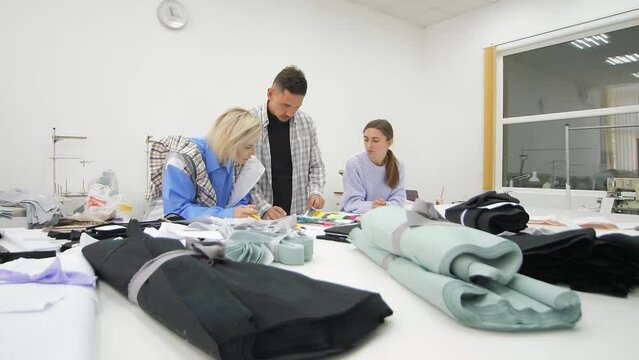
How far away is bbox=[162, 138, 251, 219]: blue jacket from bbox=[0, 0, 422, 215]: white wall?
1763 millimetres

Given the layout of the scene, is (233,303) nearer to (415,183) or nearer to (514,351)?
(514,351)

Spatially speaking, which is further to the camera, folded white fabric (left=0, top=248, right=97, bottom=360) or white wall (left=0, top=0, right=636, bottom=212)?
white wall (left=0, top=0, right=636, bottom=212)

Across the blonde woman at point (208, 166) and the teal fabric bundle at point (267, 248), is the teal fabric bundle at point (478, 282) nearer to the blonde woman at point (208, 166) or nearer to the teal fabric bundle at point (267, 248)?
the teal fabric bundle at point (267, 248)

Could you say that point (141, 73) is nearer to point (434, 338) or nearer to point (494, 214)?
point (494, 214)

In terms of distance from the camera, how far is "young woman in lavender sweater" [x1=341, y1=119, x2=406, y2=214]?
8.05 feet

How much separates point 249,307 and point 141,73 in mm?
3257

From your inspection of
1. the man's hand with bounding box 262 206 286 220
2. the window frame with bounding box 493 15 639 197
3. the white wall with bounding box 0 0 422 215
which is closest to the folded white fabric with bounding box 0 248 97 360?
the man's hand with bounding box 262 206 286 220

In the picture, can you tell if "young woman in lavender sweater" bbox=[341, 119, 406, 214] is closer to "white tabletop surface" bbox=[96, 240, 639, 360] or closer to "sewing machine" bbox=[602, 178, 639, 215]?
"sewing machine" bbox=[602, 178, 639, 215]

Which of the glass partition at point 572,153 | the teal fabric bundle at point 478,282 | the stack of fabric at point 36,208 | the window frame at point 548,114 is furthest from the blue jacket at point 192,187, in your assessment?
the glass partition at point 572,153

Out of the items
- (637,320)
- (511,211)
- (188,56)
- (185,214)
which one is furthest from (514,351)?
(188,56)

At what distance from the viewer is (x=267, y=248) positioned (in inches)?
34.2

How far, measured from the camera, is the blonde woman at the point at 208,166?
1564 millimetres

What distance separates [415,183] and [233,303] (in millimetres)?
5128

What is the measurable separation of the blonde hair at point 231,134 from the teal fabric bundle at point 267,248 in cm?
82
